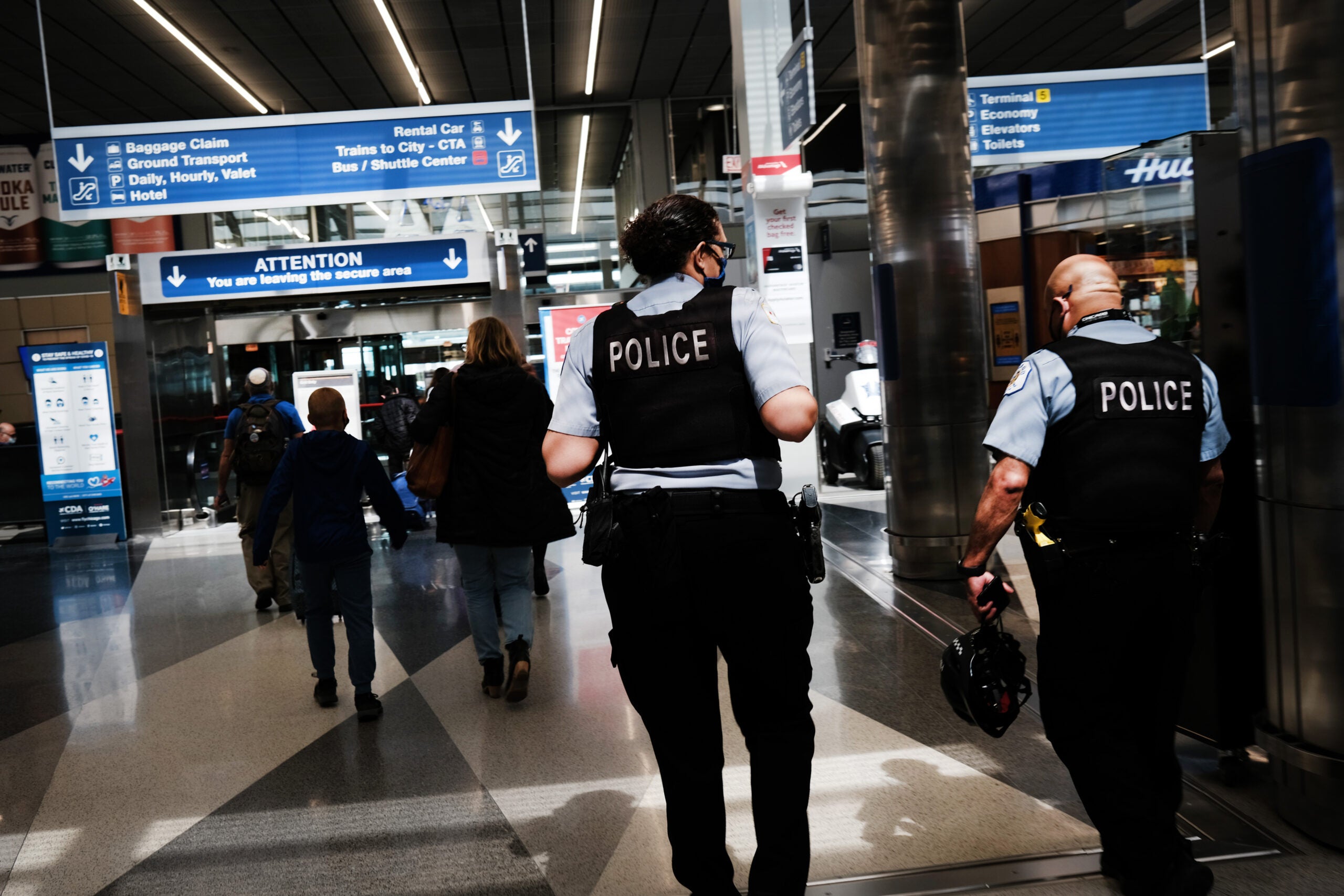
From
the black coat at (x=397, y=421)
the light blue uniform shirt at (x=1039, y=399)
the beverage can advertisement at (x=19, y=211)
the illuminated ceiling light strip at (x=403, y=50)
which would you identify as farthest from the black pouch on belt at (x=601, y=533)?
the beverage can advertisement at (x=19, y=211)

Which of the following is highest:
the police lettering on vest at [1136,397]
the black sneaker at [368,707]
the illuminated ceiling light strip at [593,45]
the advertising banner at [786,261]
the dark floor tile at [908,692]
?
the illuminated ceiling light strip at [593,45]

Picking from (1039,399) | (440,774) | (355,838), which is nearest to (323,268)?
(440,774)

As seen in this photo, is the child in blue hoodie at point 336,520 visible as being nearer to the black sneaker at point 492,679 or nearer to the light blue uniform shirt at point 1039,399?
the black sneaker at point 492,679

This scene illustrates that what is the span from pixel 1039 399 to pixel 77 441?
10878mm

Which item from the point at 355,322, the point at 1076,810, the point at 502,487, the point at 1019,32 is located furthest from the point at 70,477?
the point at 1019,32

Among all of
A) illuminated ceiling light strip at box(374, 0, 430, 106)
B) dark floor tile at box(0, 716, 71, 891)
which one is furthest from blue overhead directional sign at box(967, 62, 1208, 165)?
dark floor tile at box(0, 716, 71, 891)

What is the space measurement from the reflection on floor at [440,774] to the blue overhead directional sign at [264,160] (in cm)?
374

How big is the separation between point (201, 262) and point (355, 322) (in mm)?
2504

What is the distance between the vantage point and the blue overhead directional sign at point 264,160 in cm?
842

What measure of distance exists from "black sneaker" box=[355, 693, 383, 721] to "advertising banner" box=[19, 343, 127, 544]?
25.7 feet

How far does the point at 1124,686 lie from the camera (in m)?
2.59

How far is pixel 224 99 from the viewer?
1377cm

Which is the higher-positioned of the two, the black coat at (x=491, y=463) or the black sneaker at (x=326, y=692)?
the black coat at (x=491, y=463)

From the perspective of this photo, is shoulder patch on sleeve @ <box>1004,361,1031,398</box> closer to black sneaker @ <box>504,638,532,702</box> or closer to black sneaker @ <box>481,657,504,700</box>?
black sneaker @ <box>504,638,532,702</box>
